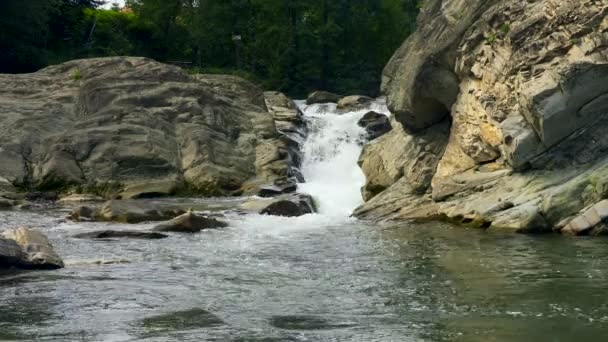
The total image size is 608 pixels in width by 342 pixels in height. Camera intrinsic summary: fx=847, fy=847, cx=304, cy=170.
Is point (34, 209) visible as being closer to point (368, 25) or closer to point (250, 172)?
point (250, 172)

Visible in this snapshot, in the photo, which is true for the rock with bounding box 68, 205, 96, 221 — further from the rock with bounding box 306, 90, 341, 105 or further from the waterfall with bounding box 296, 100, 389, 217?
the rock with bounding box 306, 90, 341, 105

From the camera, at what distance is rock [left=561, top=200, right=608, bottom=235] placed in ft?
64.9

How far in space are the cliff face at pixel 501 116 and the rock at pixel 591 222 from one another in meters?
0.29

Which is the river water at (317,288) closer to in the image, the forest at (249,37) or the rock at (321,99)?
the rock at (321,99)

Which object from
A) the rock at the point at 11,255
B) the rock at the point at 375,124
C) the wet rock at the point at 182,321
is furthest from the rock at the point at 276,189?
the wet rock at the point at 182,321

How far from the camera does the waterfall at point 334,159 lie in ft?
96.9

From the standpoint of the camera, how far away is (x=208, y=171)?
110 feet

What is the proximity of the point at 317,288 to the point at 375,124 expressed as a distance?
2684cm

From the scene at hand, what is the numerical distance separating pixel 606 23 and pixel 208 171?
56.0ft

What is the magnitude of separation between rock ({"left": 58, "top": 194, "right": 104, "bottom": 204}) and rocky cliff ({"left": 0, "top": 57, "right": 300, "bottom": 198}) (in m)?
0.94

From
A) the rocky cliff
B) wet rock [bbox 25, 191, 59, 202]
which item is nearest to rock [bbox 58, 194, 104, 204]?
wet rock [bbox 25, 191, 59, 202]

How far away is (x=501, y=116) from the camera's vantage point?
23.8m

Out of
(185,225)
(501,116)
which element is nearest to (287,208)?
(185,225)

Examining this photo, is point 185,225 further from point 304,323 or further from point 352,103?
point 352,103
